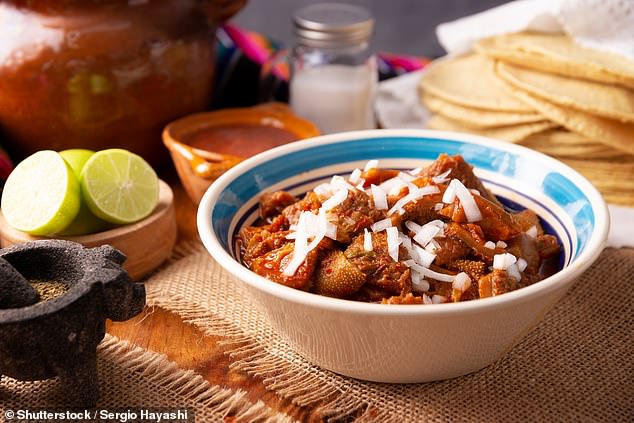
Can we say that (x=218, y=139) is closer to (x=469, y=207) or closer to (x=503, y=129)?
(x=503, y=129)

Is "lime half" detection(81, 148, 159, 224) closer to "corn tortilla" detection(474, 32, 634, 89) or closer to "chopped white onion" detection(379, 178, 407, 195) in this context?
"chopped white onion" detection(379, 178, 407, 195)

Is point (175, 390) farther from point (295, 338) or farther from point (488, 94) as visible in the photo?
point (488, 94)

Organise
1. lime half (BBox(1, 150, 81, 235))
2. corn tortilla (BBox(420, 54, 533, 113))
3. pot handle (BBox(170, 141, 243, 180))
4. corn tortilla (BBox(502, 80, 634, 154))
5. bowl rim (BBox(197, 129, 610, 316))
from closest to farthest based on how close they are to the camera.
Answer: bowl rim (BBox(197, 129, 610, 316)) < lime half (BBox(1, 150, 81, 235)) < pot handle (BBox(170, 141, 243, 180)) < corn tortilla (BBox(502, 80, 634, 154)) < corn tortilla (BBox(420, 54, 533, 113))

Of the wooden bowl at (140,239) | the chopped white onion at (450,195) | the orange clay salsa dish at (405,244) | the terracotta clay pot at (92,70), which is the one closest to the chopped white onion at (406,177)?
the orange clay salsa dish at (405,244)

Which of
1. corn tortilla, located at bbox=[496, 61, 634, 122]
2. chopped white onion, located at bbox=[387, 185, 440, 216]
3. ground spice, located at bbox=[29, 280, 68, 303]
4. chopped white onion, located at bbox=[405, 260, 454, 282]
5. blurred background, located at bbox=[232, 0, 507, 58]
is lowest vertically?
blurred background, located at bbox=[232, 0, 507, 58]

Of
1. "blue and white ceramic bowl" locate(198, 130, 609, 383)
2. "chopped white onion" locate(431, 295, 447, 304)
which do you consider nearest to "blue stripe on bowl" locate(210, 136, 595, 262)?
"blue and white ceramic bowl" locate(198, 130, 609, 383)

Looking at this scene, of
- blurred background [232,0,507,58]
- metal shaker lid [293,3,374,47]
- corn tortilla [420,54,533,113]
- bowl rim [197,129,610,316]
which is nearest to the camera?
bowl rim [197,129,610,316]

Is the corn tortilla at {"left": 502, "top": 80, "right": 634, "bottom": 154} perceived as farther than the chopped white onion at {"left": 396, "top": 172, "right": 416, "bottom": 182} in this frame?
Yes

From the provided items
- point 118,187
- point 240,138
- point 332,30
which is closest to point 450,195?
point 118,187
